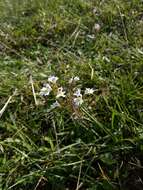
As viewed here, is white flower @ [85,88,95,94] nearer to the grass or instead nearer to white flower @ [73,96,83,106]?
the grass

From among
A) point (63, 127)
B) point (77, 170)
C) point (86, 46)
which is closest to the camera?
point (77, 170)

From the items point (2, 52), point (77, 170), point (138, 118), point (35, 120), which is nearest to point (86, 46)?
point (2, 52)

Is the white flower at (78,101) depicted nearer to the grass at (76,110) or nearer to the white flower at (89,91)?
the grass at (76,110)

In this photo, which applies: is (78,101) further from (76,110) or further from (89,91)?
(89,91)

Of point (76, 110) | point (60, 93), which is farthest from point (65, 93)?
point (76, 110)

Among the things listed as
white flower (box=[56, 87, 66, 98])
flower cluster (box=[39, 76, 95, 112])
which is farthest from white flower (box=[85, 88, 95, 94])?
white flower (box=[56, 87, 66, 98])

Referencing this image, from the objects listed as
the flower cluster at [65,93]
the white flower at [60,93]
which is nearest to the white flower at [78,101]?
the flower cluster at [65,93]

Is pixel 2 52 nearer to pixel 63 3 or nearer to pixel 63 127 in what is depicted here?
pixel 63 3
